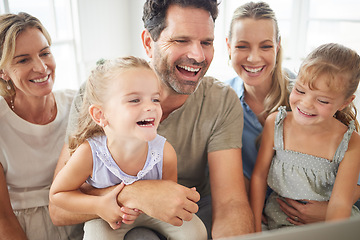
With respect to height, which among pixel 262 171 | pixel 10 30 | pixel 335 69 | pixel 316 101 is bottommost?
pixel 262 171

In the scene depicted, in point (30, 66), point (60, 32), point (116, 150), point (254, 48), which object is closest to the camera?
point (116, 150)

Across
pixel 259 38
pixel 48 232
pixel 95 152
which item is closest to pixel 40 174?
pixel 48 232

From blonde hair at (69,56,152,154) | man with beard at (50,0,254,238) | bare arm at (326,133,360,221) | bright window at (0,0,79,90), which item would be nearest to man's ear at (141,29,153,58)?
man with beard at (50,0,254,238)

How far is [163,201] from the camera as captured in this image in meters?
1.10

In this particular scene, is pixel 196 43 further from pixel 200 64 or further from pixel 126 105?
pixel 126 105

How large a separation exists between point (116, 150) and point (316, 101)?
2.54ft

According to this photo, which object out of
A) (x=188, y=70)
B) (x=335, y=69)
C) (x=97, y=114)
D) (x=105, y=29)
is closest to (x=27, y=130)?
(x=97, y=114)

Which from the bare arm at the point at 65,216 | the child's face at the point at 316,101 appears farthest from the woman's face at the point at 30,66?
the child's face at the point at 316,101

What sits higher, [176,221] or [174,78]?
[174,78]

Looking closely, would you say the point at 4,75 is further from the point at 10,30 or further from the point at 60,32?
the point at 60,32

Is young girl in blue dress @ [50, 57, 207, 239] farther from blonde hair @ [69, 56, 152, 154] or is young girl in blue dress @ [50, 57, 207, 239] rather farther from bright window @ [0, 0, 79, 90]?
bright window @ [0, 0, 79, 90]

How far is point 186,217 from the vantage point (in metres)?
1.11

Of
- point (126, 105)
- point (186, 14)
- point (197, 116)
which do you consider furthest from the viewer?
point (197, 116)

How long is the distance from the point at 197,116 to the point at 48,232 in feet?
2.79
